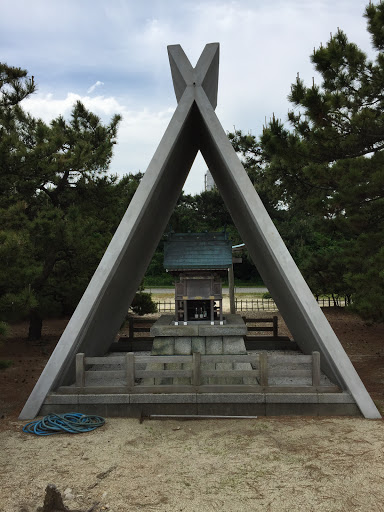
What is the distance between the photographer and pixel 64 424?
19.8 feet

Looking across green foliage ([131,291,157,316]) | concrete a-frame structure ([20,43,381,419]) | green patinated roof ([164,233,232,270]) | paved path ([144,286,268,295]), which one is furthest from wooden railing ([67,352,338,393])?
paved path ([144,286,268,295])

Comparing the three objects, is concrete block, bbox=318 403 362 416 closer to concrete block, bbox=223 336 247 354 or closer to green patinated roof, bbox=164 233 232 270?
concrete block, bbox=223 336 247 354

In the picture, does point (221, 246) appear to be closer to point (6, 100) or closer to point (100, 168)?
point (100, 168)

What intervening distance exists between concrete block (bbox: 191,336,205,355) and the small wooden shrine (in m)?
0.38

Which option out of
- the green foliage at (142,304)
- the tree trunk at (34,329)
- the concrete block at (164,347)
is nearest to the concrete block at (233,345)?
the concrete block at (164,347)

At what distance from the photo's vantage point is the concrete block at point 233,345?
773 centimetres

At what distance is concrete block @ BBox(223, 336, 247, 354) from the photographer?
25.4ft

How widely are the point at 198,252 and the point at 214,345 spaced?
6.19 feet

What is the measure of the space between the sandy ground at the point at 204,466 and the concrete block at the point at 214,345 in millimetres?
1676

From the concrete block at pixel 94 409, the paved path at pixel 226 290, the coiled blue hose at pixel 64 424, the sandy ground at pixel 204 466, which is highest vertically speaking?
the paved path at pixel 226 290

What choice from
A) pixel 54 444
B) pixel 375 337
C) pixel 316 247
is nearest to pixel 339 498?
pixel 54 444

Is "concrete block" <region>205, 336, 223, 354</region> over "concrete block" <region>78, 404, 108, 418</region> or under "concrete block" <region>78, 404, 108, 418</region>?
over

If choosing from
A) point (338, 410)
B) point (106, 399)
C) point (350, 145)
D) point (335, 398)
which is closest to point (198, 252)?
point (106, 399)

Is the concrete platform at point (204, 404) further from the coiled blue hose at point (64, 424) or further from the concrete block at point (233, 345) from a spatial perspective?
the concrete block at point (233, 345)
